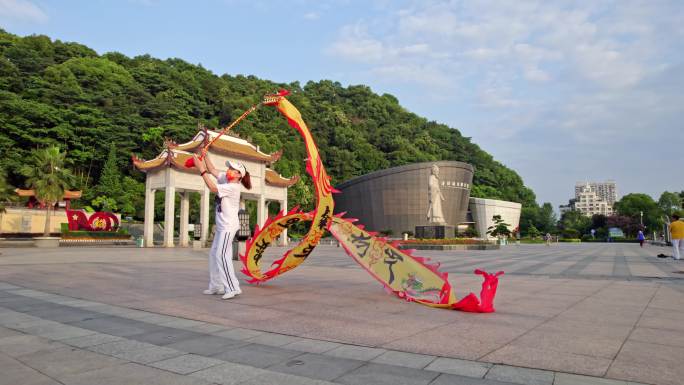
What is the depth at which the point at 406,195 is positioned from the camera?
197 feet

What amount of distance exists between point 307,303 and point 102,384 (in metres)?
4.22

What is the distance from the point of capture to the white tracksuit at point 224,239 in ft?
26.2

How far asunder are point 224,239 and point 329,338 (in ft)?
13.1

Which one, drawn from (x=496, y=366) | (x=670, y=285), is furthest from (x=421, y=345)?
(x=670, y=285)

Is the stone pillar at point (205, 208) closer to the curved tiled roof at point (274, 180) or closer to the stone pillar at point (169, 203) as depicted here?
the stone pillar at point (169, 203)

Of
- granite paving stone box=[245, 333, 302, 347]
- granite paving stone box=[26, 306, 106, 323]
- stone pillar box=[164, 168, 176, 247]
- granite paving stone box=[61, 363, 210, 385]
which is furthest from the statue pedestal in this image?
granite paving stone box=[61, 363, 210, 385]

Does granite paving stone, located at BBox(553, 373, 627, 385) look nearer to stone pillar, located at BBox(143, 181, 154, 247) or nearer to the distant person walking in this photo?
the distant person walking

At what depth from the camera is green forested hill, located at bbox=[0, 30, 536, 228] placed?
5144cm

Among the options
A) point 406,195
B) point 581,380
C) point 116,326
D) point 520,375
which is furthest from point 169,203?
point 406,195

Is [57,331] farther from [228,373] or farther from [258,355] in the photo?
[228,373]

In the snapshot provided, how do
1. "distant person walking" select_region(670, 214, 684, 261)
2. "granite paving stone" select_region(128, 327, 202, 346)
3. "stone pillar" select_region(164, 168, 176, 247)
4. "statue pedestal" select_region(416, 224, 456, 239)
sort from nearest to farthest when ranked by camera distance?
"granite paving stone" select_region(128, 327, 202, 346)
"distant person walking" select_region(670, 214, 684, 261)
"stone pillar" select_region(164, 168, 176, 247)
"statue pedestal" select_region(416, 224, 456, 239)

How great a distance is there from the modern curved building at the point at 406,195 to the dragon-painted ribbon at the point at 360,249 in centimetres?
5099

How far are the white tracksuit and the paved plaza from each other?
0.40m

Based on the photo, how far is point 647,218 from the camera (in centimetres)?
9188
